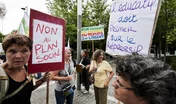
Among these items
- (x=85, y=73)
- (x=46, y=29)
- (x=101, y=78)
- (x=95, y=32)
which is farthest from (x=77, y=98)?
(x=46, y=29)

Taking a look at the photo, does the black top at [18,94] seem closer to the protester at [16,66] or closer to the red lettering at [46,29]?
the protester at [16,66]

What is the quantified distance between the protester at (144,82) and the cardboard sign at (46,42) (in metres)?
1.43

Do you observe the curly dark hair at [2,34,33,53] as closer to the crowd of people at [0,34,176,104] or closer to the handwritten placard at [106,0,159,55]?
the crowd of people at [0,34,176,104]

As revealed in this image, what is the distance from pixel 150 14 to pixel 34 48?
65.1 inches

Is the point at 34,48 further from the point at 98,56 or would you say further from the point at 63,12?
the point at 63,12

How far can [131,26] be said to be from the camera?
8.24ft

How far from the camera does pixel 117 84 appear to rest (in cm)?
125

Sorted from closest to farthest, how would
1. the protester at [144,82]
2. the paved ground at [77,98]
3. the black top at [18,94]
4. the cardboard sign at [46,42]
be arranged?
the protester at [144,82] < the black top at [18,94] < the cardboard sign at [46,42] < the paved ground at [77,98]

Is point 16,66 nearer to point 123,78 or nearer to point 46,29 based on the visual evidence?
point 46,29

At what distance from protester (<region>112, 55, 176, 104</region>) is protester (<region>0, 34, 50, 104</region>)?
3.39 feet

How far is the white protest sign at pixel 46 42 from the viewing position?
232cm

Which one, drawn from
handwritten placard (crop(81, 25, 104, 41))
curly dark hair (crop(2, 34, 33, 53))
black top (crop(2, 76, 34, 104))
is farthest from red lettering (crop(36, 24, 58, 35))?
handwritten placard (crop(81, 25, 104, 41))

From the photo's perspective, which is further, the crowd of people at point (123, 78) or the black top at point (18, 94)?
the black top at point (18, 94)

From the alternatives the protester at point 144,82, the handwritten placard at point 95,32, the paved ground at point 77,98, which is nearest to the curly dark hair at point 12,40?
the protester at point 144,82
